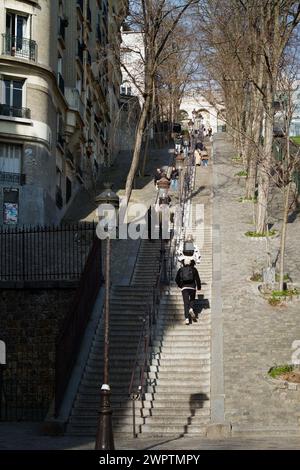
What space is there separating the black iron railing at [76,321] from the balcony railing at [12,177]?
952 centimetres

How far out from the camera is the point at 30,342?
18297mm

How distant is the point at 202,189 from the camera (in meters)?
35.7

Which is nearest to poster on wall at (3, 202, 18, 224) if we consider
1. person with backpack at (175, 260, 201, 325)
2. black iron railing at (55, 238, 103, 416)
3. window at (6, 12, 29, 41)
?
A: window at (6, 12, 29, 41)

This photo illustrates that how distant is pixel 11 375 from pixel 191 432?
5775 mm

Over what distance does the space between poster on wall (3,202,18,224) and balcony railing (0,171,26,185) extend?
2.81 feet

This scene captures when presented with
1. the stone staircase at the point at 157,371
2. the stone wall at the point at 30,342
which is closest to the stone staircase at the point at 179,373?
the stone staircase at the point at 157,371

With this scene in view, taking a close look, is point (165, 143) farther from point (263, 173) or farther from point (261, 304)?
point (261, 304)

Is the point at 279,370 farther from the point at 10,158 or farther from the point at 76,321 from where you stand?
the point at 10,158

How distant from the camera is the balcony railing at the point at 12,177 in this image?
28.5 m

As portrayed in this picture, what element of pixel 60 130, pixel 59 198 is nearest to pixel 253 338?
pixel 59 198

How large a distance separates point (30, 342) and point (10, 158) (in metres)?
11.9

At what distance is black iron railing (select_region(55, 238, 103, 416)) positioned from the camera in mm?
14641

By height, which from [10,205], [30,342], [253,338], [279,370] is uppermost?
[10,205]

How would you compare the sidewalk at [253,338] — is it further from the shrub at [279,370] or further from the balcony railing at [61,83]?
the balcony railing at [61,83]
